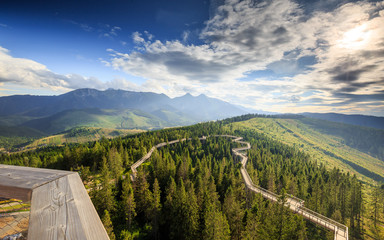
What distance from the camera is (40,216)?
2469 millimetres

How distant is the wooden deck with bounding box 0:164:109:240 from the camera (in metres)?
2.18

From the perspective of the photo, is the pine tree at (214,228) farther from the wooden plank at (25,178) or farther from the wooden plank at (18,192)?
the wooden plank at (18,192)

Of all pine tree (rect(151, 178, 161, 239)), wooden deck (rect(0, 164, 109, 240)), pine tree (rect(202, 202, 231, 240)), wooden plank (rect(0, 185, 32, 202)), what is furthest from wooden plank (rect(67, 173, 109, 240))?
pine tree (rect(151, 178, 161, 239))

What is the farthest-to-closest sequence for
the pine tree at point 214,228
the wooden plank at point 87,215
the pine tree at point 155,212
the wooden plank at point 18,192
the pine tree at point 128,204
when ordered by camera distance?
the pine tree at point 155,212, the pine tree at point 128,204, the pine tree at point 214,228, the wooden plank at point 18,192, the wooden plank at point 87,215

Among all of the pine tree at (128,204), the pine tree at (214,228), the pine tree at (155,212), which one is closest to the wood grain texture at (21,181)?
the pine tree at (214,228)

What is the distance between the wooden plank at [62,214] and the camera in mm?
2158

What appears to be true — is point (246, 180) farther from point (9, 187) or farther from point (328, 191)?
point (9, 187)

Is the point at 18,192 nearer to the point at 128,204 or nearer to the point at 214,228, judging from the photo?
the point at 214,228

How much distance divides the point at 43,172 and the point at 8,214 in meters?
0.97

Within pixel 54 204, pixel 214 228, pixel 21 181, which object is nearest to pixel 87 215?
pixel 54 204

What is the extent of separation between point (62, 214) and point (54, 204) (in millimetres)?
421

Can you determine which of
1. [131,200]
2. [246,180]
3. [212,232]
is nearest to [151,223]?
[131,200]

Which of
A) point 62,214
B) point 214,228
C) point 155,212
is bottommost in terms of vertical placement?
point 155,212

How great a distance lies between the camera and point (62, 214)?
263cm
